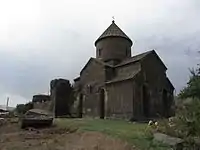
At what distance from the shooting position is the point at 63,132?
56.2 ft

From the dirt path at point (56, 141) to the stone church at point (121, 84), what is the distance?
1367 cm

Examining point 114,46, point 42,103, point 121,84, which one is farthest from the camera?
point 42,103

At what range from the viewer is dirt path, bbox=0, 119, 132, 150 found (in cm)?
1339

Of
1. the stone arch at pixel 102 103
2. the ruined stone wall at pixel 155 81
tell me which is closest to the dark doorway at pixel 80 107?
the stone arch at pixel 102 103

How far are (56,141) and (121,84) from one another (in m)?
17.1

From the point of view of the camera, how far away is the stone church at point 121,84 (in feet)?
99.3

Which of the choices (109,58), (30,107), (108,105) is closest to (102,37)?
(109,58)

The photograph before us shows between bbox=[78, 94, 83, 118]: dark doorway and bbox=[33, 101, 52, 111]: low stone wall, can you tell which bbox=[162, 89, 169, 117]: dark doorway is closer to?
bbox=[78, 94, 83, 118]: dark doorway

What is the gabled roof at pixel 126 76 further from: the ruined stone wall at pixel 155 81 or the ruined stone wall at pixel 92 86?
the ruined stone wall at pixel 92 86

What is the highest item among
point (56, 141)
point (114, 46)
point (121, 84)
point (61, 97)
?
point (114, 46)

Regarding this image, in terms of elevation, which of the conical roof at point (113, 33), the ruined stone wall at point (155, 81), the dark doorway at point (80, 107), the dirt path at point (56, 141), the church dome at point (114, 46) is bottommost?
the dirt path at point (56, 141)

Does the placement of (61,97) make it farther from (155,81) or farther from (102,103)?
(155,81)

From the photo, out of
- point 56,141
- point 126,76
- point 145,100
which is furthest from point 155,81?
point 56,141

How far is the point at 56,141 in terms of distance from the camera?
575 inches
